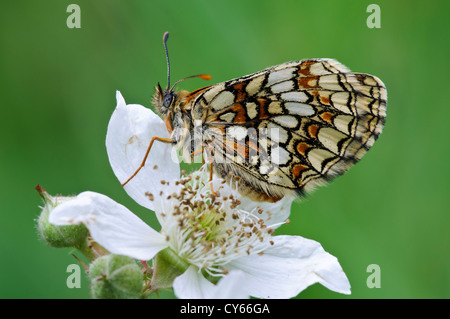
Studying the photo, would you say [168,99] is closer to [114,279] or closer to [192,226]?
[192,226]

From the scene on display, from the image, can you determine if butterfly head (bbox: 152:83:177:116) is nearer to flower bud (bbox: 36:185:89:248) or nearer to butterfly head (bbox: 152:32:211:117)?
butterfly head (bbox: 152:32:211:117)

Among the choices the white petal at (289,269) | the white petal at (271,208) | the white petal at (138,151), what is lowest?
the white petal at (289,269)

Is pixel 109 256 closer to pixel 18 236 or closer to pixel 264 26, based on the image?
pixel 18 236

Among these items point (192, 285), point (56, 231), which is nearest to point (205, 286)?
point (192, 285)

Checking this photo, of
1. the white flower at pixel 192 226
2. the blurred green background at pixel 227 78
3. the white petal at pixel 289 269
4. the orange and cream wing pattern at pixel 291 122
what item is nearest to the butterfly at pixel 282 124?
the orange and cream wing pattern at pixel 291 122

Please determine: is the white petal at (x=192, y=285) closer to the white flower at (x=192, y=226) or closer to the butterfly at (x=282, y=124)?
the white flower at (x=192, y=226)
